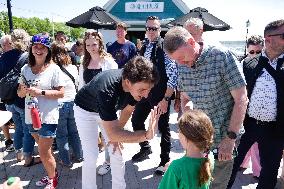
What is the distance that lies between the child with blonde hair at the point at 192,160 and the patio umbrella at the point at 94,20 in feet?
24.6

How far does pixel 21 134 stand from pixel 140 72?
10.3ft

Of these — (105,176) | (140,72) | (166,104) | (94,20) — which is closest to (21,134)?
(105,176)

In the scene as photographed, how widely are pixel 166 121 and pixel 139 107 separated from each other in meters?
0.54

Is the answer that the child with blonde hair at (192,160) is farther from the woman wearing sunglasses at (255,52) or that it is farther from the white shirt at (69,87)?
the white shirt at (69,87)

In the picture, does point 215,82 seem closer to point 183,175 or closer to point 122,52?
point 183,175

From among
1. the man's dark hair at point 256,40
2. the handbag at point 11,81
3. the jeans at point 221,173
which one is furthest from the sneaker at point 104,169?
the man's dark hair at point 256,40

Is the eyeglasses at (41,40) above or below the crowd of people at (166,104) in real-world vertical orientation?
above

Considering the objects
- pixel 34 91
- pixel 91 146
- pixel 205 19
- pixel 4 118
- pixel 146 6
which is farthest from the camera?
pixel 146 6

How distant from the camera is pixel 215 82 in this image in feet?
8.39

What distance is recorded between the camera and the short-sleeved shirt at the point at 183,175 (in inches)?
80.7

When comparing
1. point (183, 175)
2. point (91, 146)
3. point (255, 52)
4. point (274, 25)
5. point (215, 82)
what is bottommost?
point (91, 146)

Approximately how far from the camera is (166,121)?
434 cm

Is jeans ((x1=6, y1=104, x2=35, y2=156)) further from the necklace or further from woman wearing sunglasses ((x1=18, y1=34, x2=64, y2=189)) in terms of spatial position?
the necklace

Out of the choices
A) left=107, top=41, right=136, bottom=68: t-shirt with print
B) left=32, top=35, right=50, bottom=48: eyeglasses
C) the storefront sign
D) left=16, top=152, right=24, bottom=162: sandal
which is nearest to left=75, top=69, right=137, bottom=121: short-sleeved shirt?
left=32, top=35, right=50, bottom=48: eyeglasses
